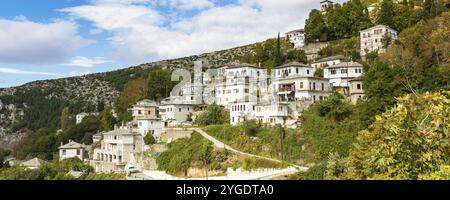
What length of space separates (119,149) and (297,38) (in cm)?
2655

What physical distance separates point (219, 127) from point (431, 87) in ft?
41.5

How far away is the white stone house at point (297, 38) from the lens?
5356cm

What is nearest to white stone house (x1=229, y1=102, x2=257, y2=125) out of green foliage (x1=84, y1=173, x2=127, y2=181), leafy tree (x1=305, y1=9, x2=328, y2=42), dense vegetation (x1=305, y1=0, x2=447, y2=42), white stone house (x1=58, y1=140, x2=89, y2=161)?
green foliage (x1=84, y1=173, x2=127, y2=181)

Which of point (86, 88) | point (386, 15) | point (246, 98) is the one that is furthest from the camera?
point (86, 88)

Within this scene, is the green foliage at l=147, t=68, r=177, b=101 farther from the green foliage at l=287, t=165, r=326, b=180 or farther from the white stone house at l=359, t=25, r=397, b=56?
the green foliage at l=287, t=165, r=326, b=180

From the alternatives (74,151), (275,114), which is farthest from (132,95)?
(275,114)

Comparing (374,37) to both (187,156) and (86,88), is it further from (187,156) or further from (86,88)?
(86,88)

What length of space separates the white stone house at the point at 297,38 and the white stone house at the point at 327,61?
1289cm

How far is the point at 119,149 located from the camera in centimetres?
3569

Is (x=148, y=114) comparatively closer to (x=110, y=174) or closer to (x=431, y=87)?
(x=110, y=174)

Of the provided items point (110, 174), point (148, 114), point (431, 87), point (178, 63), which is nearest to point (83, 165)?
point (110, 174)

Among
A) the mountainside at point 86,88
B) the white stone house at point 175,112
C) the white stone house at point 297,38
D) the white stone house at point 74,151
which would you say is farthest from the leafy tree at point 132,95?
the mountainside at point 86,88

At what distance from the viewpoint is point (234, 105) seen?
33.1 meters

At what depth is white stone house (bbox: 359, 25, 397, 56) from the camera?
42.0 m
